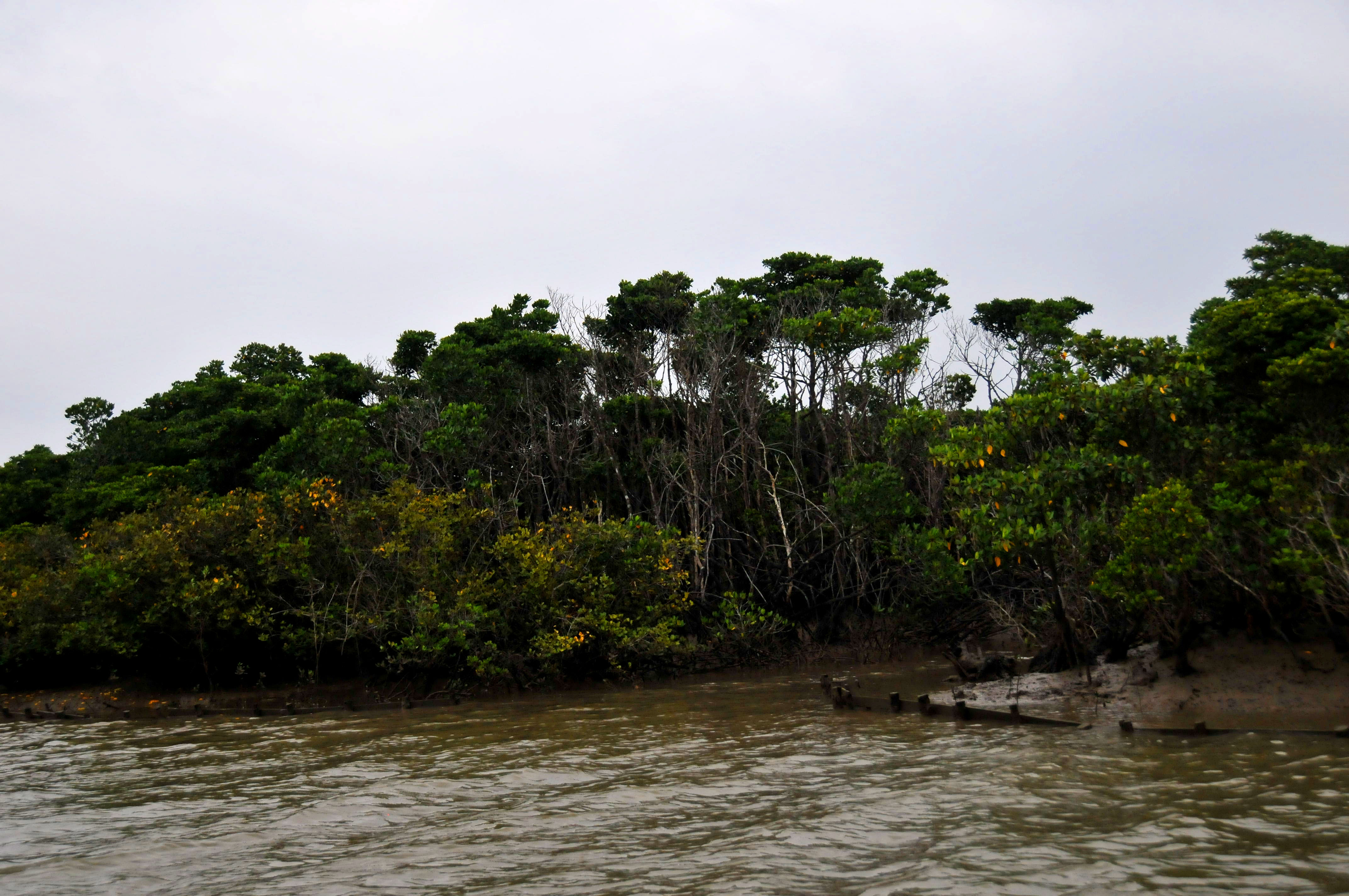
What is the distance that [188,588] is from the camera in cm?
1770

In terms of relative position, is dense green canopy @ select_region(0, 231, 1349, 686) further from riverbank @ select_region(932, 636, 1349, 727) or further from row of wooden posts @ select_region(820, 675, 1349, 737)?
row of wooden posts @ select_region(820, 675, 1349, 737)

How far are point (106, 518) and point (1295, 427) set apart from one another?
2422 centimetres

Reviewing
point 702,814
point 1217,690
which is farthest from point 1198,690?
point 702,814

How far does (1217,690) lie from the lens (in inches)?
465

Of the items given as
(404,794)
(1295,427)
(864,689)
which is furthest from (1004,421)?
(404,794)

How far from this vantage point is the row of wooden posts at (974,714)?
399 inches

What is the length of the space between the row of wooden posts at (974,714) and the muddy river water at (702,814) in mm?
274

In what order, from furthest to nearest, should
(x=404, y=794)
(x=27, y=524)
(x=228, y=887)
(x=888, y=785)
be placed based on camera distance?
(x=27, y=524), (x=404, y=794), (x=888, y=785), (x=228, y=887)

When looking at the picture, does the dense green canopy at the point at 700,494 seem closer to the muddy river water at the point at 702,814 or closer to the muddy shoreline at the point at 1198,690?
the muddy shoreline at the point at 1198,690

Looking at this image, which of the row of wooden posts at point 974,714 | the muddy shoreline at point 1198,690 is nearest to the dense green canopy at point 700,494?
the muddy shoreline at point 1198,690

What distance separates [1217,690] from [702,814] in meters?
7.08

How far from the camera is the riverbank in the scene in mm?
10953

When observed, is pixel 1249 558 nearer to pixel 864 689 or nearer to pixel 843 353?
pixel 864 689

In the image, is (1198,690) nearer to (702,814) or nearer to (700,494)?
(702,814)
